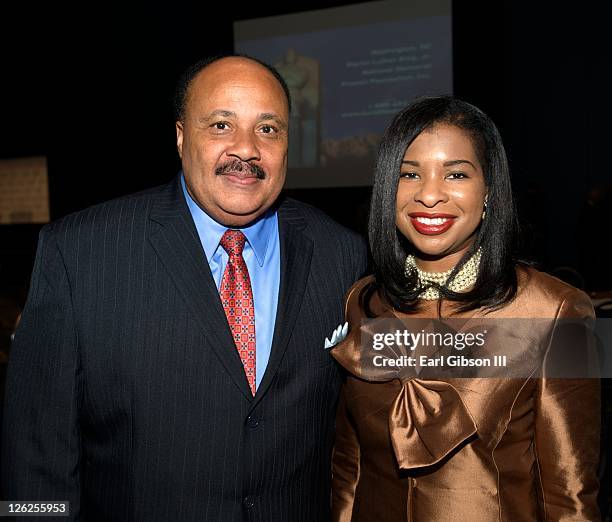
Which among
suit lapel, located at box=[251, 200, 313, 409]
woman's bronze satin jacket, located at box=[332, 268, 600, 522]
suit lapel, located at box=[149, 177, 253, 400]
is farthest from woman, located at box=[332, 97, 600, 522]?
suit lapel, located at box=[149, 177, 253, 400]

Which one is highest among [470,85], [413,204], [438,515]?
[470,85]

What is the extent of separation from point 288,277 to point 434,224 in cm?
45

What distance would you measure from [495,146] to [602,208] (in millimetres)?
4612

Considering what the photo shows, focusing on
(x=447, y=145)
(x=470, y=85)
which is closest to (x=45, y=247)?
(x=447, y=145)

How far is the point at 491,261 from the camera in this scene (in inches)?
64.4

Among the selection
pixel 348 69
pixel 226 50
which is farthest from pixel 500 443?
pixel 226 50

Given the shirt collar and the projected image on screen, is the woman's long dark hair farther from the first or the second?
the projected image on screen

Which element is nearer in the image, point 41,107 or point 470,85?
point 470,85

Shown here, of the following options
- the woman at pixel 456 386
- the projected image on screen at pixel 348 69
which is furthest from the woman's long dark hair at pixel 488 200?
the projected image on screen at pixel 348 69

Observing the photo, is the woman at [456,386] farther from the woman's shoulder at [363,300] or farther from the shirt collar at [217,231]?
the shirt collar at [217,231]

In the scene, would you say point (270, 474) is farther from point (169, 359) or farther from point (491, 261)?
point (491, 261)

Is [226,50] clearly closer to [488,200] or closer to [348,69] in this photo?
[348,69]

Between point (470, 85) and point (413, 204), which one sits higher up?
point (470, 85)

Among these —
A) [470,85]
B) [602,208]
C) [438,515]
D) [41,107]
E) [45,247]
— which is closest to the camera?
[438,515]
